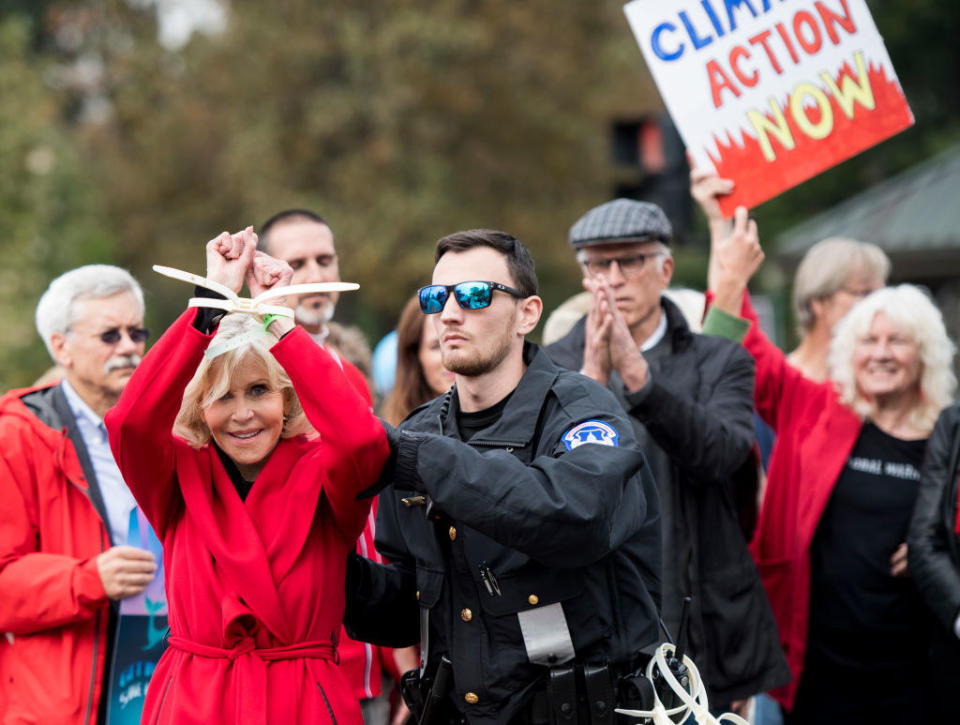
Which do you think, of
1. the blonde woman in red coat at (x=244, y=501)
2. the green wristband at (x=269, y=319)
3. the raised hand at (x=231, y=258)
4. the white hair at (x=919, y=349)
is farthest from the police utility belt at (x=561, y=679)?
the white hair at (x=919, y=349)

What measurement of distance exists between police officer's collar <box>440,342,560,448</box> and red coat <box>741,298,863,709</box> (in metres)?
1.80

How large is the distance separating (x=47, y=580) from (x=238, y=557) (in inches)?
41.1

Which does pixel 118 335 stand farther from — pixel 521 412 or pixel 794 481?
pixel 794 481

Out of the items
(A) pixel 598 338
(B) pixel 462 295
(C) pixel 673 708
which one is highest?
(B) pixel 462 295

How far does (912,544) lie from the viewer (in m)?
4.93

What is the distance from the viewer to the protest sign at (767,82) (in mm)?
5000

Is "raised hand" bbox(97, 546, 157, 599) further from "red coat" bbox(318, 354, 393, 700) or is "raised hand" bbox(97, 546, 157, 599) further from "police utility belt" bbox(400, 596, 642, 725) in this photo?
"police utility belt" bbox(400, 596, 642, 725)

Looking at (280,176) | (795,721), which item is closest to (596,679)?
(795,721)

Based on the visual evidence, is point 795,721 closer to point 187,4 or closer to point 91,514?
point 91,514

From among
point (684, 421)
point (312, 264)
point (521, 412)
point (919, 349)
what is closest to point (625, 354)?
point (684, 421)

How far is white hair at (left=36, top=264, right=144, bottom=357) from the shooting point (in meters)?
4.75

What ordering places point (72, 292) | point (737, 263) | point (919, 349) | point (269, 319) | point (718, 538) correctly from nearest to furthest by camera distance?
point (269, 319)
point (718, 538)
point (72, 292)
point (737, 263)
point (919, 349)

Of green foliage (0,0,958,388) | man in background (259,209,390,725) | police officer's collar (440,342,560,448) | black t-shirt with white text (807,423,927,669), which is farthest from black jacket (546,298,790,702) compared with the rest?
green foliage (0,0,958,388)

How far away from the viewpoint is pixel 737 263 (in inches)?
197
